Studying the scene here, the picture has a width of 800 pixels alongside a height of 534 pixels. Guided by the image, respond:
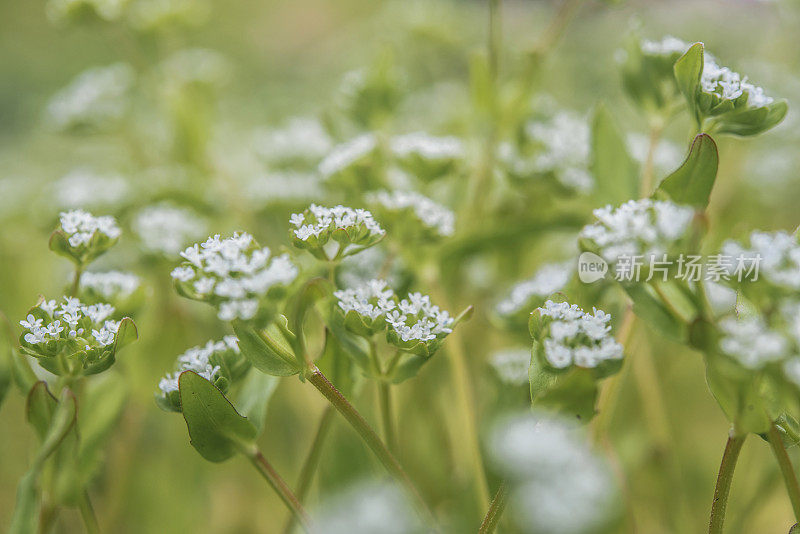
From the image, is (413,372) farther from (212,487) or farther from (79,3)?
(79,3)

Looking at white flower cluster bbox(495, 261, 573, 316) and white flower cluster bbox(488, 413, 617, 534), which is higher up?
white flower cluster bbox(488, 413, 617, 534)

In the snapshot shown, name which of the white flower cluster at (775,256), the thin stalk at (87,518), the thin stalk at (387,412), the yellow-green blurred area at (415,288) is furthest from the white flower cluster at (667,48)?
the thin stalk at (87,518)

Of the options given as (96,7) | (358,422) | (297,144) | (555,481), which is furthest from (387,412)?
(96,7)

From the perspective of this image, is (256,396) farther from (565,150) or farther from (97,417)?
(565,150)

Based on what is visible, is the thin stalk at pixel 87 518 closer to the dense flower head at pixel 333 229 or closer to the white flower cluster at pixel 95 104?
the dense flower head at pixel 333 229

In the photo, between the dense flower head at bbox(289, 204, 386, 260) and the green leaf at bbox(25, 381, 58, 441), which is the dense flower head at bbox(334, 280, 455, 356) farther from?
the green leaf at bbox(25, 381, 58, 441)

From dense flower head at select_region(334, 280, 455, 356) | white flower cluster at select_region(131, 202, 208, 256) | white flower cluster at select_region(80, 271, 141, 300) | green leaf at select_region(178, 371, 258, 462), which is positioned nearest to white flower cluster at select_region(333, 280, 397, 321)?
dense flower head at select_region(334, 280, 455, 356)

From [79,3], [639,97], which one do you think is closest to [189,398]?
[639,97]
